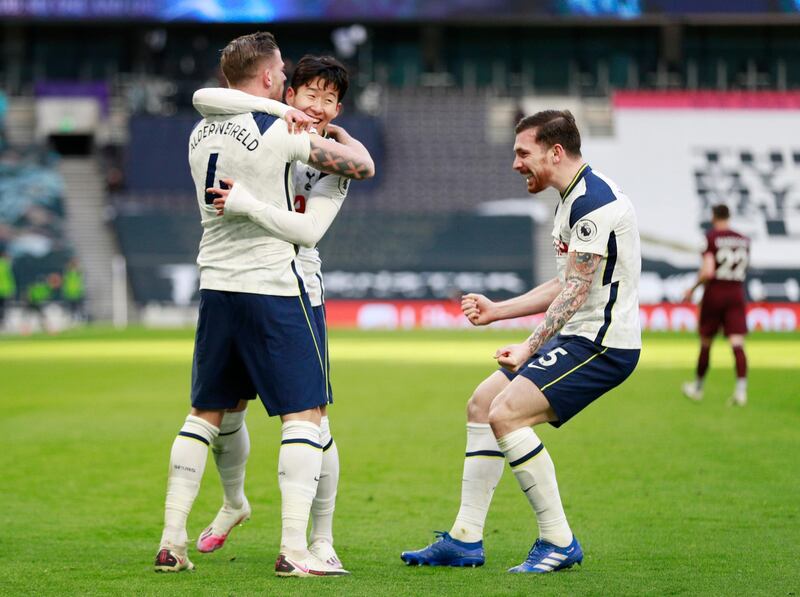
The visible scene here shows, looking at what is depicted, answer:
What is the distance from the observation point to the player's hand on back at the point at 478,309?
6.42 metres

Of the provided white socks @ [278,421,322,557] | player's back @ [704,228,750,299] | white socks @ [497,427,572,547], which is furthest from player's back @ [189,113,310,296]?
player's back @ [704,228,750,299]

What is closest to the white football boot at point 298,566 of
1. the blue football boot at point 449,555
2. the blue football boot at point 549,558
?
the blue football boot at point 449,555

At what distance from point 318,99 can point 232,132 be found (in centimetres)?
53

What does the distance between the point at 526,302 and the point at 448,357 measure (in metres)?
17.9

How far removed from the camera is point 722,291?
52.6 ft

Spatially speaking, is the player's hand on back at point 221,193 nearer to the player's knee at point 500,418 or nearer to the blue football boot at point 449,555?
the player's knee at point 500,418

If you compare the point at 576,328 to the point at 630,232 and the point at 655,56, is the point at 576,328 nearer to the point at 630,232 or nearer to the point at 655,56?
the point at 630,232

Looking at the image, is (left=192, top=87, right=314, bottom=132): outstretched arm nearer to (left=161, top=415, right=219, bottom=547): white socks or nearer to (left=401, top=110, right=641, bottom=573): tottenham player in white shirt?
(left=401, top=110, right=641, bottom=573): tottenham player in white shirt

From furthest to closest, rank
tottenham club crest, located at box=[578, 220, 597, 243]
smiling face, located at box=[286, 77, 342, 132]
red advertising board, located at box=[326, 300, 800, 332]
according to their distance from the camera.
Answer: red advertising board, located at box=[326, 300, 800, 332]
smiling face, located at box=[286, 77, 342, 132]
tottenham club crest, located at box=[578, 220, 597, 243]

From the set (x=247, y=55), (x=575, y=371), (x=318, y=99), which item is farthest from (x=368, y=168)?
(x=575, y=371)

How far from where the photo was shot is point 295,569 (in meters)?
5.91

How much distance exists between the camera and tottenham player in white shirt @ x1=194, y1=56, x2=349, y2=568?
5.97 meters

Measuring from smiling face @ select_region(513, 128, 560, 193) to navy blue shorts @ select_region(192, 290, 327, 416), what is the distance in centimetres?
123

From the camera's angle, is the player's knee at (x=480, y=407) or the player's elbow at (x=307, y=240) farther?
the player's knee at (x=480, y=407)
